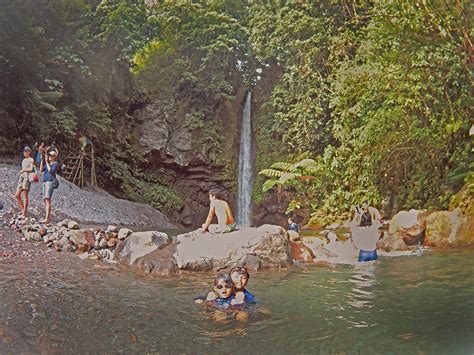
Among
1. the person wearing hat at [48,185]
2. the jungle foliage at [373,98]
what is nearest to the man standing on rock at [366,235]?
the jungle foliage at [373,98]

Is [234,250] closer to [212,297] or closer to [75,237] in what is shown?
[212,297]

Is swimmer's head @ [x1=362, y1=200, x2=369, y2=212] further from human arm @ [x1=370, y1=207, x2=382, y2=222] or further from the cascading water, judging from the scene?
the cascading water

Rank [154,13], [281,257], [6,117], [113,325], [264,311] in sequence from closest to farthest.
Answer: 1. [113,325]
2. [264,311]
3. [281,257]
4. [6,117]
5. [154,13]

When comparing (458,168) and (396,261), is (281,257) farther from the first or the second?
(458,168)

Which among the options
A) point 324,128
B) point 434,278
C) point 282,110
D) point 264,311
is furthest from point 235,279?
point 282,110

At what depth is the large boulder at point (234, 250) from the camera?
4.15 m

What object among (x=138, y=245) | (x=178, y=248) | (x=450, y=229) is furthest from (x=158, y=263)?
(x=450, y=229)

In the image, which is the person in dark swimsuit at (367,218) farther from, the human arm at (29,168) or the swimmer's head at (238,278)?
the human arm at (29,168)

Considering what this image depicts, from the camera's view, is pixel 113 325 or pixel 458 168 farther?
pixel 458 168

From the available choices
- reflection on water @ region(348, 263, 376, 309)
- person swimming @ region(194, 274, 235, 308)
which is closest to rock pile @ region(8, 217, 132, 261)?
person swimming @ region(194, 274, 235, 308)

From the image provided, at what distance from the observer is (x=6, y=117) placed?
612cm

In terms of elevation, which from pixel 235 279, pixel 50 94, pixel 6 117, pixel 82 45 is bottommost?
pixel 235 279

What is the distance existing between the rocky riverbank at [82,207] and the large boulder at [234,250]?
227 cm

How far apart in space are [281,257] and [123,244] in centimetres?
155
